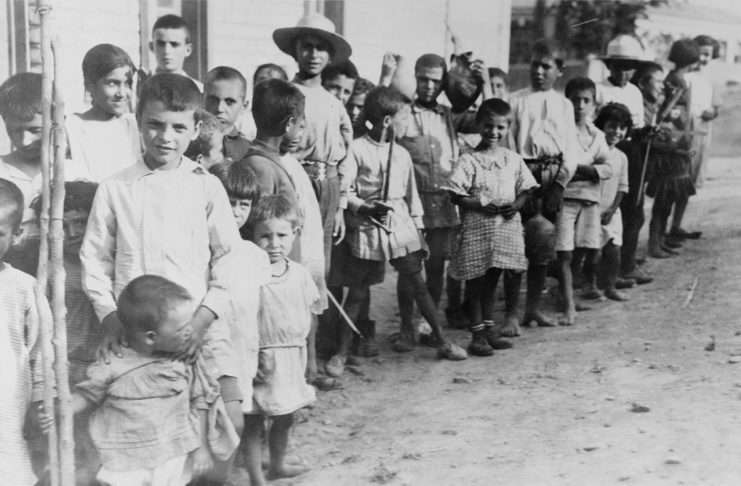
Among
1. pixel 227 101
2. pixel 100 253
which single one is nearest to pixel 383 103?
pixel 227 101

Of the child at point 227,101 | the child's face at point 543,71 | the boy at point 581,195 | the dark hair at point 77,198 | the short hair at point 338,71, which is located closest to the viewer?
the dark hair at point 77,198

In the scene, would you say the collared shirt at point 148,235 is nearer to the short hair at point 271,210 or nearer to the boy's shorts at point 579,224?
the short hair at point 271,210

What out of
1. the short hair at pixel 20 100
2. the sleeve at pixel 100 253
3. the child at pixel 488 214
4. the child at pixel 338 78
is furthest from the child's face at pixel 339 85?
the sleeve at pixel 100 253

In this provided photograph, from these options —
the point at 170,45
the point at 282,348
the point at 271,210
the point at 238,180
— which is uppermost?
the point at 170,45

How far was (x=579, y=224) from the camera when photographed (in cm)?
561

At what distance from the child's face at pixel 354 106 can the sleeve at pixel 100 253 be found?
2.75 metres

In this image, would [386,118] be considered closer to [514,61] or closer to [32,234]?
[32,234]

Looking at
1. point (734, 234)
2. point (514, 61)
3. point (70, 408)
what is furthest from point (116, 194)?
point (514, 61)

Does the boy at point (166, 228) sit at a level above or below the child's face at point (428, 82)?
below

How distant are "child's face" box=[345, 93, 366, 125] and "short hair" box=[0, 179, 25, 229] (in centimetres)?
284

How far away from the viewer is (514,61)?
1174cm

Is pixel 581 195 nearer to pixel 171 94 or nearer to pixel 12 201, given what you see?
pixel 171 94

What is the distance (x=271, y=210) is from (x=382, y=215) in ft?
4.23

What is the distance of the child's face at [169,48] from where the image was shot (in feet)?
13.7
